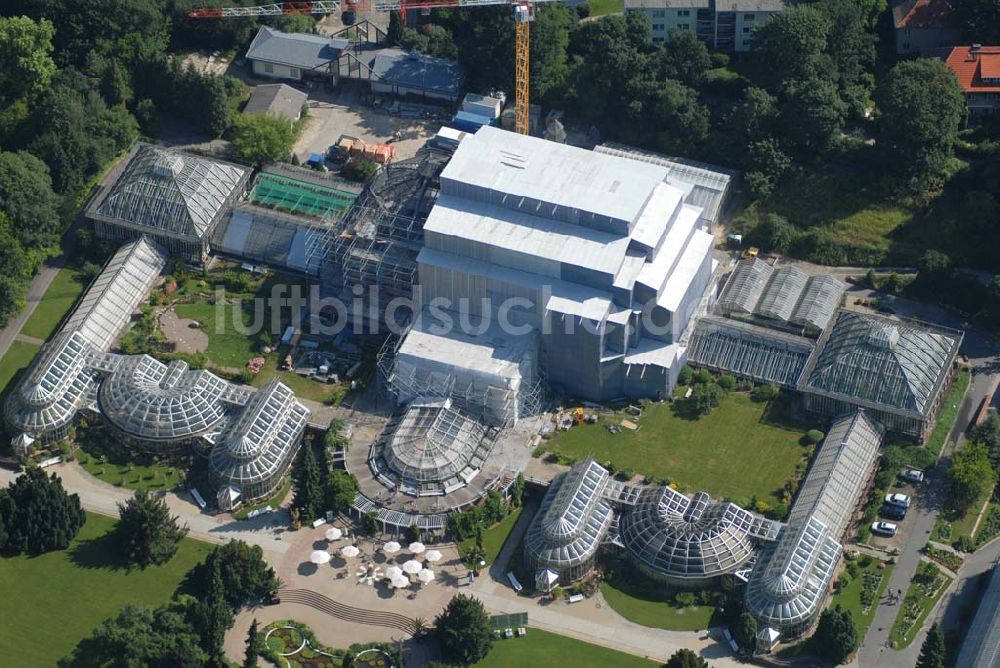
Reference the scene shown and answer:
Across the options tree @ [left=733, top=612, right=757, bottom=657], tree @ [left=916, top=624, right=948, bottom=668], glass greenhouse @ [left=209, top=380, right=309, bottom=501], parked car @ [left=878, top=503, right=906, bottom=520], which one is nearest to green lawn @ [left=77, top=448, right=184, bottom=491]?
glass greenhouse @ [left=209, top=380, right=309, bottom=501]

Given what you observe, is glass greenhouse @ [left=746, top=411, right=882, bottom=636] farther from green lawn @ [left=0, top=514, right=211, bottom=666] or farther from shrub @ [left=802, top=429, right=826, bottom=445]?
green lawn @ [left=0, top=514, right=211, bottom=666]

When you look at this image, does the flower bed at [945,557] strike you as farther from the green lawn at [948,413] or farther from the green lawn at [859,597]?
the green lawn at [948,413]

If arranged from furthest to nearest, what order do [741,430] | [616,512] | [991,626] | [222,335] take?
[222,335] < [741,430] < [616,512] < [991,626]

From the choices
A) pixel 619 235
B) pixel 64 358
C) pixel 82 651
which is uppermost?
pixel 619 235

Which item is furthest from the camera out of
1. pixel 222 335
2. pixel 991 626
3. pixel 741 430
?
pixel 222 335

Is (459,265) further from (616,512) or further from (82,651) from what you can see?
(82,651)

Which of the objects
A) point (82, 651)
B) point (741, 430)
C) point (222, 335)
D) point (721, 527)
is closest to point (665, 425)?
point (741, 430)

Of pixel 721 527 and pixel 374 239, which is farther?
pixel 374 239

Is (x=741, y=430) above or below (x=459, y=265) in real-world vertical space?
below
